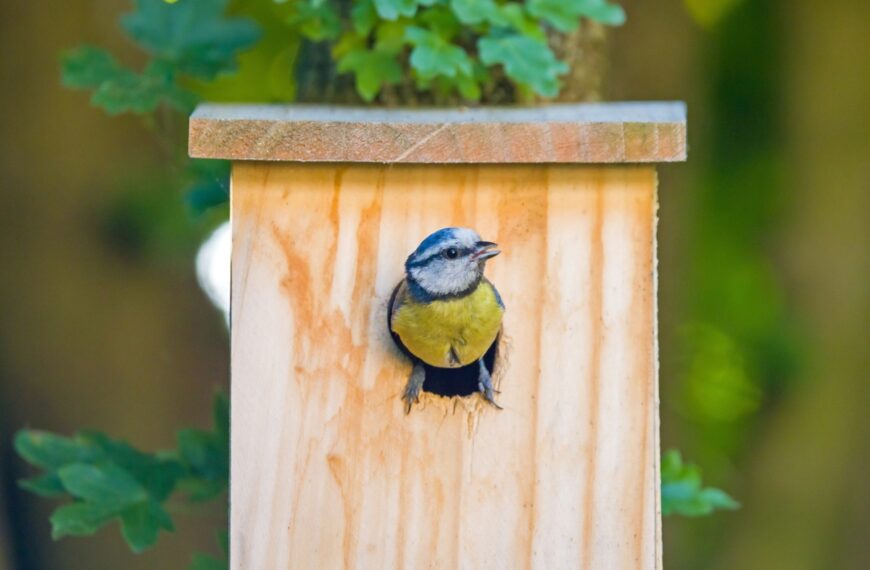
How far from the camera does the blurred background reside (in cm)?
355

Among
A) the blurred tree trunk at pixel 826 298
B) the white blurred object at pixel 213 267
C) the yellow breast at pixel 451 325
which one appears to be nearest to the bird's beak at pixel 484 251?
the yellow breast at pixel 451 325

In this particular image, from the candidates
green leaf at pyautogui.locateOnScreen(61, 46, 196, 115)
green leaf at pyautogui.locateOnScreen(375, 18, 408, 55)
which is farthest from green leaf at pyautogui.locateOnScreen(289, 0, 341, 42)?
green leaf at pyautogui.locateOnScreen(61, 46, 196, 115)

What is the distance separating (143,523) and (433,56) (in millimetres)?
1131

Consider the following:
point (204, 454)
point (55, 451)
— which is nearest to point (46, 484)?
point (55, 451)

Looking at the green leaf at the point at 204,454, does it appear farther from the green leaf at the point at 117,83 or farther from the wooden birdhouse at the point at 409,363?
the green leaf at the point at 117,83

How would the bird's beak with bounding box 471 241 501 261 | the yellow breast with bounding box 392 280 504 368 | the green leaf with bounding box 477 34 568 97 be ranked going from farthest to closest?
the green leaf with bounding box 477 34 568 97, the yellow breast with bounding box 392 280 504 368, the bird's beak with bounding box 471 241 501 261

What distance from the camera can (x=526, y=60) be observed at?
238 cm

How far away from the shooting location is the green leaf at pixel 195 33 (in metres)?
2.70

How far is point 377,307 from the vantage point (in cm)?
210

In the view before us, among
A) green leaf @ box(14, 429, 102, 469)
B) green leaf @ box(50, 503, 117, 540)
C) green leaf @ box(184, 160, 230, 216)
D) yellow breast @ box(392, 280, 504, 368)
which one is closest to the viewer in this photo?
yellow breast @ box(392, 280, 504, 368)

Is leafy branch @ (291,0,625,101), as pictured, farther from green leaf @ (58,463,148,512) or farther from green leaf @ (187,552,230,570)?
green leaf @ (187,552,230,570)

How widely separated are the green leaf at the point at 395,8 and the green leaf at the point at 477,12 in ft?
0.36

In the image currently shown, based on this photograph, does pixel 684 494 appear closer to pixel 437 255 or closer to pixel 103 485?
pixel 437 255

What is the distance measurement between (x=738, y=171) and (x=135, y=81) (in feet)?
6.35
